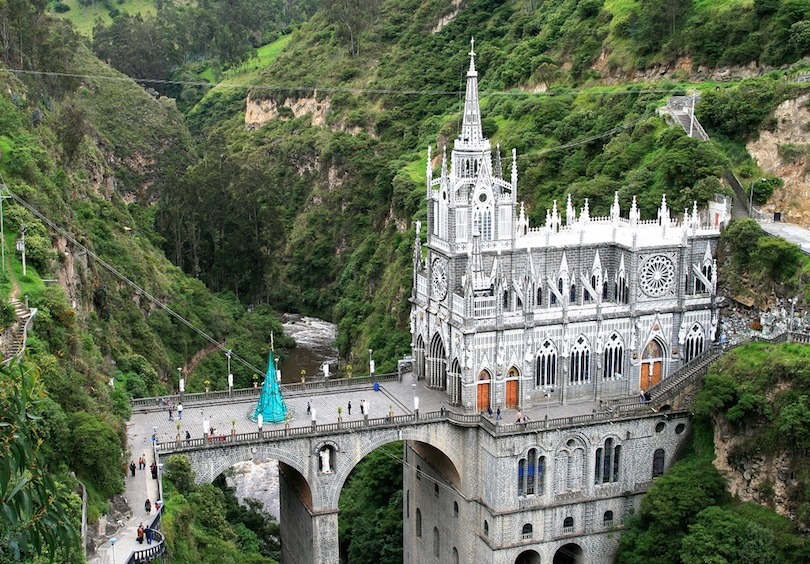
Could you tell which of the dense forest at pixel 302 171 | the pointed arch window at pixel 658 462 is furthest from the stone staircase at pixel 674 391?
the dense forest at pixel 302 171

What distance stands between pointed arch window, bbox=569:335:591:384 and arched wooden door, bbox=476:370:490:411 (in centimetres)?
521

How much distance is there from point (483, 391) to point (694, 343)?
13.3 m

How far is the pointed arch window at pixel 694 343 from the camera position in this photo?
62500mm

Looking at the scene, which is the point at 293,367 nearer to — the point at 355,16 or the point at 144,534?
the point at 144,534

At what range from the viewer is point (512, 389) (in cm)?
5966

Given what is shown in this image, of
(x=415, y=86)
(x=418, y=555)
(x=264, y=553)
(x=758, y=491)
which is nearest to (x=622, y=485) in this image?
(x=758, y=491)

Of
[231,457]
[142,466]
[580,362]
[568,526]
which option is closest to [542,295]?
[580,362]

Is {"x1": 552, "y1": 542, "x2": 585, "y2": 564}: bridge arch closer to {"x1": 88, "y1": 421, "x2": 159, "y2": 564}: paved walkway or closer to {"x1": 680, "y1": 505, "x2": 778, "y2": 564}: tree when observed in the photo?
{"x1": 680, "y1": 505, "x2": 778, "y2": 564}: tree

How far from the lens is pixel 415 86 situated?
412 ft

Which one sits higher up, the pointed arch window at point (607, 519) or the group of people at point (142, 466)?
the group of people at point (142, 466)

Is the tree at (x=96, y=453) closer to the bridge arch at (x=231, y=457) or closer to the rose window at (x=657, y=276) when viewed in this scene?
the bridge arch at (x=231, y=457)

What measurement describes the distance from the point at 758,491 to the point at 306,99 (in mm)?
97091

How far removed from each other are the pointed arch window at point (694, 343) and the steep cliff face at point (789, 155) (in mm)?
12179

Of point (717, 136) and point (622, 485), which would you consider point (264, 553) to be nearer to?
point (622, 485)
